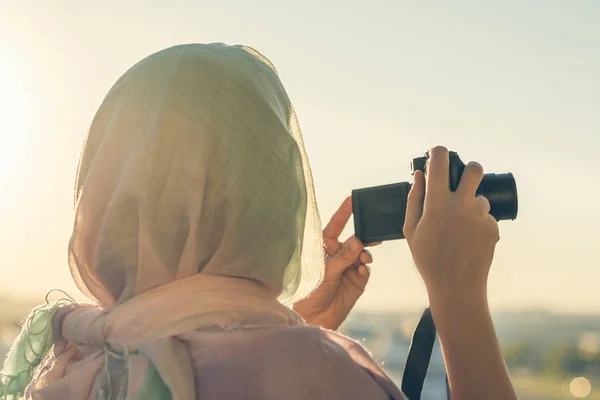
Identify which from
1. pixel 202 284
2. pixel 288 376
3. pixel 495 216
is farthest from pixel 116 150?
pixel 495 216

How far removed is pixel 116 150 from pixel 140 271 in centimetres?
19

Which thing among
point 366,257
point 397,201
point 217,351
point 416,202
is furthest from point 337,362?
point 366,257

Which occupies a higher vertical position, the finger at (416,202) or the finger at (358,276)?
the finger at (416,202)

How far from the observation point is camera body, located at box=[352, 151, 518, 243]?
1004mm

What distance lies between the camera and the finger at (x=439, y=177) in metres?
0.93

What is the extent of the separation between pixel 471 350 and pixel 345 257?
504mm

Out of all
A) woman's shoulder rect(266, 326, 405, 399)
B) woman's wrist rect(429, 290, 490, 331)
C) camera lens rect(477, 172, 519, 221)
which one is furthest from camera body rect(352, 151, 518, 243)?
woman's shoulder rect(266, 326, 405, 399)

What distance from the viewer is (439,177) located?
933 millimetres

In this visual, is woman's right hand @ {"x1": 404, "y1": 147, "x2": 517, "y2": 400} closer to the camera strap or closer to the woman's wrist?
the woman's wrist

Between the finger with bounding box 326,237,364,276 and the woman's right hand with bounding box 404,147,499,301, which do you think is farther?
the finger with bounding box 326,237,364,276

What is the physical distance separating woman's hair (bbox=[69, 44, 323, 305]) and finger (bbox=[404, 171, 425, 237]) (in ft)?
0.52

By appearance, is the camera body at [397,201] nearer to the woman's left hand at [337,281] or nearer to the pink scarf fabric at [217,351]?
the woman's left hand at [337,281]

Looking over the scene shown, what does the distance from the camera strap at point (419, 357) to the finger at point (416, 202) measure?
0.70 feet

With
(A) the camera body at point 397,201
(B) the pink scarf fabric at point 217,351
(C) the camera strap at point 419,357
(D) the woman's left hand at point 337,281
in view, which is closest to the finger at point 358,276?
(D) the woman's left hand at point 337,281
